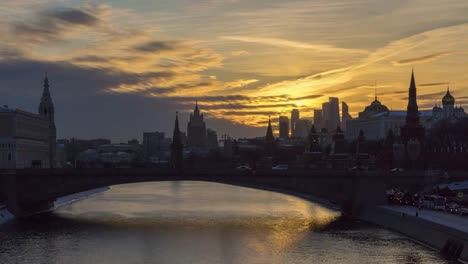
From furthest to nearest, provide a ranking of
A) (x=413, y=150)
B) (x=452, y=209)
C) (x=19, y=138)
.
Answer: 1. (x=19, y=138)
2. (x=413, y=150)
3. (x=452, y=209)

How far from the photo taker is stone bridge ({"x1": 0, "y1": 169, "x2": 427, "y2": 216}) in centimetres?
8700

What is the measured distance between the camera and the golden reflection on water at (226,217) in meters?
71.9

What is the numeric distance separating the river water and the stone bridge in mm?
2559

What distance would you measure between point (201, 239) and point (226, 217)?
1960 cm

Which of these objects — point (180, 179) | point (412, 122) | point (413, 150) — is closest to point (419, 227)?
point (180, 179)

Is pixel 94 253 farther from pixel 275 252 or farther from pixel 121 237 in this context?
pixel 275 252

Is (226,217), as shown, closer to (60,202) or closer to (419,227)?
(419,227)

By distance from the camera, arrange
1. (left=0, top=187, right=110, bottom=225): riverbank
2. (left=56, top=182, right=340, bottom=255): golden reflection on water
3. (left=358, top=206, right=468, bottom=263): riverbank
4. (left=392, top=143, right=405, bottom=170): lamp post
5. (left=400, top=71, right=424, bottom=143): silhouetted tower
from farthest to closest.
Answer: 1. (left=400, top=71, right=424, bottom=143): silhouetted tower
2. (left=392, top=143, right=405, bottom=170): lamp post
3. (left=0, top=187, right=110, bottom=225): riverbank
4. (left=56, top=182, right=340, bottom=255): golden reflection on water
5. (left=358, top=206, right=468, bottom=263): riverbank

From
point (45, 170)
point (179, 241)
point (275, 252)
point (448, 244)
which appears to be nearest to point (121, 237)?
point (179, 241)

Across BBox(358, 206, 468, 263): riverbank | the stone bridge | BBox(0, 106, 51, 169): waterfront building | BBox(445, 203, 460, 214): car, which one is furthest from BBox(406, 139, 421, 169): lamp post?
BBox(0, 106, 51, 169): waterfront building

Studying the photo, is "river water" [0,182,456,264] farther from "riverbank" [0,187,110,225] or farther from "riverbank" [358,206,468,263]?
"riverbank" [0,187,110,225]

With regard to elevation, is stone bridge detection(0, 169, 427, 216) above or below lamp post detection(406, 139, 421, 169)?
below

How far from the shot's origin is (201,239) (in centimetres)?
6850

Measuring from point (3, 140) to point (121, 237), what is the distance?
7577cm
